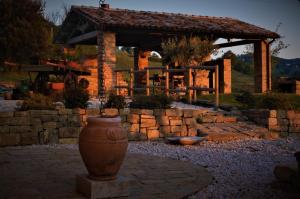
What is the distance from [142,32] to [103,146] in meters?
12.9

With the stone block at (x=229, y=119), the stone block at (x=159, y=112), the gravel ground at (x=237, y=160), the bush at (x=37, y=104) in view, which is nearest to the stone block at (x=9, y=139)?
the bush at (x=37, y=104)

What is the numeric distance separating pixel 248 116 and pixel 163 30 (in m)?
6.72

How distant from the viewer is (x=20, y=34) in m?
23.3

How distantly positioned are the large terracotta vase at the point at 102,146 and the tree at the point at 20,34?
62.5 feet

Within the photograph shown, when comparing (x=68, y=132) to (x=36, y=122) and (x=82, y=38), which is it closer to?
(x=36, y=122)

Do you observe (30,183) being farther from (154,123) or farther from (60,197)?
(154,123)

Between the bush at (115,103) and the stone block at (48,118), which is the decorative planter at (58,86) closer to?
the bush at (115,103)

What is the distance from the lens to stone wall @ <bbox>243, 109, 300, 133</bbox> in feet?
34.2

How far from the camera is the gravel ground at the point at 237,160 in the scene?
4.69 metres

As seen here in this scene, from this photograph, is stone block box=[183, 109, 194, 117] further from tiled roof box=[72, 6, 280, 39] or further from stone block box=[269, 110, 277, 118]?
tiled roof box=[72, 6, 280, 39]

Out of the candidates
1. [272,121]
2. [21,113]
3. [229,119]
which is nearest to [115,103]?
[21,113]

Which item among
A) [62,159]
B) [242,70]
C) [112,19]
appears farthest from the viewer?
[242,70]

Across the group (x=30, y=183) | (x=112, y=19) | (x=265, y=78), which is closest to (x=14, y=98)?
(x=112, y=19)

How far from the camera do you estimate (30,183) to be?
473 centimetres
